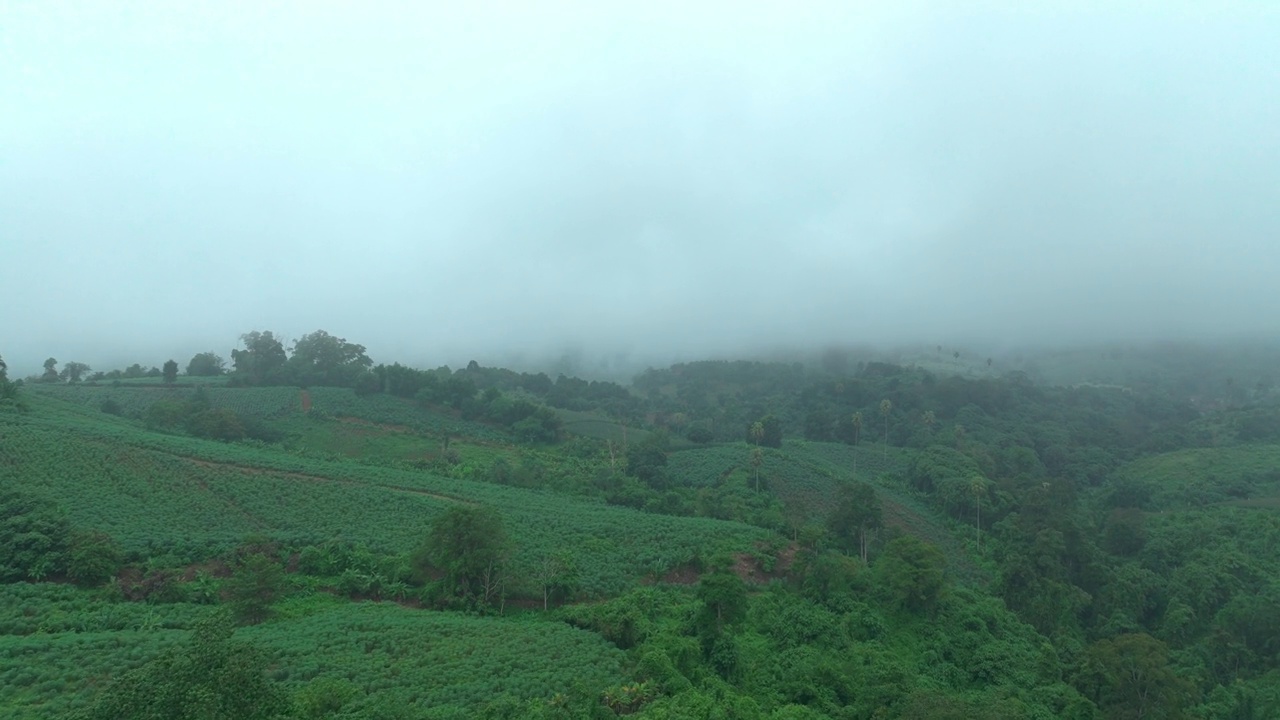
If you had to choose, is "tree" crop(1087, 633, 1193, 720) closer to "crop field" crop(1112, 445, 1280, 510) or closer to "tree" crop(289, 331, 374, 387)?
"crop field" crop(1112, 445, 1280, 510)

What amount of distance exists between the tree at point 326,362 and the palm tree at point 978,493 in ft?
207

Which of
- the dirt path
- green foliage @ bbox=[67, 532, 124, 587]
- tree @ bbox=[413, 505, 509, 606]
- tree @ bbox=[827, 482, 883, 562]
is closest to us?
green foliage @ bbox=[67, 532, 124, 587]

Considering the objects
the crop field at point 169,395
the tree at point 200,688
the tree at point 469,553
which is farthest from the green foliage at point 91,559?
the crop field at point 169,395

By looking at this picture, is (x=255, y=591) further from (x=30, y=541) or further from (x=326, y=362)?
(x=326, y=362)

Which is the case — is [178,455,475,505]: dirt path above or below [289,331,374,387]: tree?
below

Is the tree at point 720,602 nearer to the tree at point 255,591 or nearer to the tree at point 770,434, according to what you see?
the tree at point 255,591

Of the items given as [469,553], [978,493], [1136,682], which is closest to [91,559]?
[469,553]

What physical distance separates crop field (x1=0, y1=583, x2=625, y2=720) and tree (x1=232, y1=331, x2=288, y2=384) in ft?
190

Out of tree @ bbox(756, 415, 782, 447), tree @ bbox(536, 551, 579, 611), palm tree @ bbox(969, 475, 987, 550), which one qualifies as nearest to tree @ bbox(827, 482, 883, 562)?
palm tree @ bbox(969, 475, 987, 550)

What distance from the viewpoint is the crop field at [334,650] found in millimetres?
20734

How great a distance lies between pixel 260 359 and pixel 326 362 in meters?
7.39

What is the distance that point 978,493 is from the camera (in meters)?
57.6

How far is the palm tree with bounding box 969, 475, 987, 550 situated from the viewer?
5650 cm

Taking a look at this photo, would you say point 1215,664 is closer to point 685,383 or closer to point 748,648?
point 748,648
